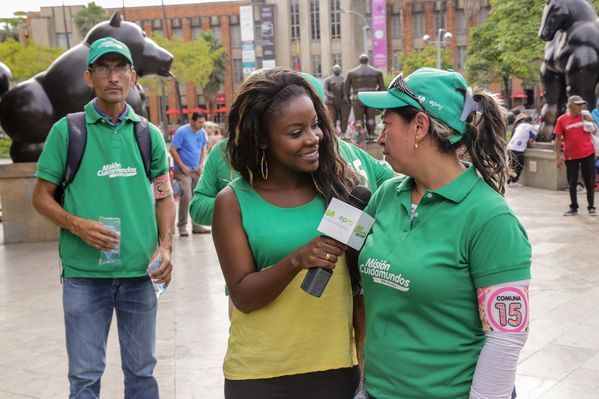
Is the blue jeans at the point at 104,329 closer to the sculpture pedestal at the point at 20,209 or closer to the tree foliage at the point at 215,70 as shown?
the sculpture pedestal at the point at 20,209

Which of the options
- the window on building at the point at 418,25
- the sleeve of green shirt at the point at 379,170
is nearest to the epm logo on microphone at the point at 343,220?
the sleeve of green shirt at the point at 379,170

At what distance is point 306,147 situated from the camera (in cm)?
229

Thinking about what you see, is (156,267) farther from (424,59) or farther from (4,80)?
(424,59)

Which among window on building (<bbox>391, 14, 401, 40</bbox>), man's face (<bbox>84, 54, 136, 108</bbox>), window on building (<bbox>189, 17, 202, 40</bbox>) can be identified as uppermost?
window on building (<bbox>189, 17, 202, 40</bbox>)

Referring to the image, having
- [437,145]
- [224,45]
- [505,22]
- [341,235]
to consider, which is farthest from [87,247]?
[224,45]

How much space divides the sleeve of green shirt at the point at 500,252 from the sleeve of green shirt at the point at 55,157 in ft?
6.75

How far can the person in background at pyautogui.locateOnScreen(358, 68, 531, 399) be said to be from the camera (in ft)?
6.11

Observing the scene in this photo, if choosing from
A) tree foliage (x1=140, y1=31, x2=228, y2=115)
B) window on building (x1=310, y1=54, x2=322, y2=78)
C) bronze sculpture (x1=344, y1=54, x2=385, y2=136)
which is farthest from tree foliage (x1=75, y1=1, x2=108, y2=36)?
bronze sculpture (x1=344, y1=54, x2=385, y2=136)

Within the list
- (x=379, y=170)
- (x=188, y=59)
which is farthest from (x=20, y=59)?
(x=379, y=170)

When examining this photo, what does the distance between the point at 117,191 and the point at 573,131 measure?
29.9 feet

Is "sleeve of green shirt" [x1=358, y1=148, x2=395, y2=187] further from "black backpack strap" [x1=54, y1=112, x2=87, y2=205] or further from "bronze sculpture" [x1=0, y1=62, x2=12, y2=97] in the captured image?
"bronze sculpture" [x1=0, y1=62, x2=12, y2=97]

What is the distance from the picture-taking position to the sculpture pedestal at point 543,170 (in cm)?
1452

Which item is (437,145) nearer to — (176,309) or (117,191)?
(117,191)

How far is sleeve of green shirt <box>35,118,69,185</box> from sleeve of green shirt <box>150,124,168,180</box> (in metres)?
0.41
